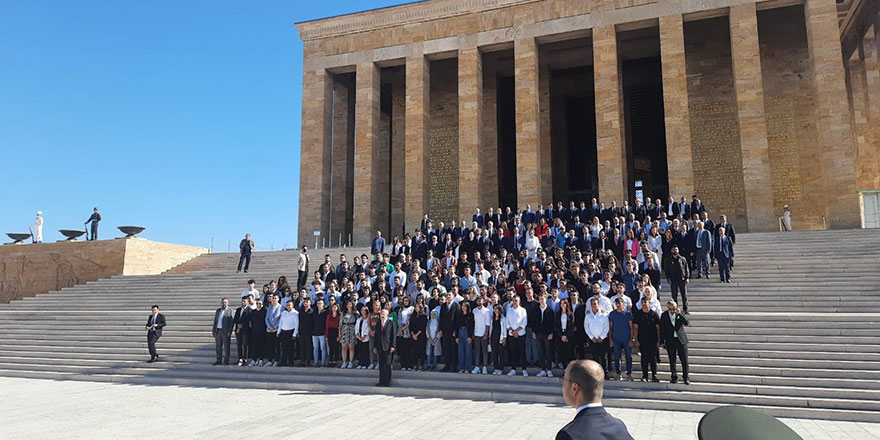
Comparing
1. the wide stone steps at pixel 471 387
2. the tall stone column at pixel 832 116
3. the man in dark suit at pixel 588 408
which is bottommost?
the wide stone steps at pixel 471 387

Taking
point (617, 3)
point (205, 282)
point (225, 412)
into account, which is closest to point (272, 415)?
point (225, 412)

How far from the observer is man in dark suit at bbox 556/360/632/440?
2.39 m

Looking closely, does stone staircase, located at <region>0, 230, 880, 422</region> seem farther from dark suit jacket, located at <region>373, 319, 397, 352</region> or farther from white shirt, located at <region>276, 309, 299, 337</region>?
white shirt, located at <region>276, 309, 299, 337</region>

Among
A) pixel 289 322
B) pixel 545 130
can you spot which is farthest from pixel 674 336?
pixel 545 130

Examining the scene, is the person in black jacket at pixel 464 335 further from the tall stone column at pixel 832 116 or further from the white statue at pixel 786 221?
the tall stone column at pixel 832 116

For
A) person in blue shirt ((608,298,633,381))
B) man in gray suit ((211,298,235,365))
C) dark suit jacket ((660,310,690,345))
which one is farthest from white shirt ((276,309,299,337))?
dark suit jacket ((660,310,690,345))

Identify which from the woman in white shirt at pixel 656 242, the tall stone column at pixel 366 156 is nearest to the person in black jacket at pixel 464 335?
the woman in white shirt at pixel 656 242

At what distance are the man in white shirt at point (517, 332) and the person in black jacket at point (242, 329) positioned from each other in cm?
531

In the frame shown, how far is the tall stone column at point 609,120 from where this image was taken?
23172mm

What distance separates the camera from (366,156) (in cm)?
2683

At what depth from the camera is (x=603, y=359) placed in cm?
960

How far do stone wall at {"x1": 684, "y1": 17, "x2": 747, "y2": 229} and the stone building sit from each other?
0.06 meters

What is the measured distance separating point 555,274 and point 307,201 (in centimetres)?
1784

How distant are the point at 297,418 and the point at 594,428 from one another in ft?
20.8
